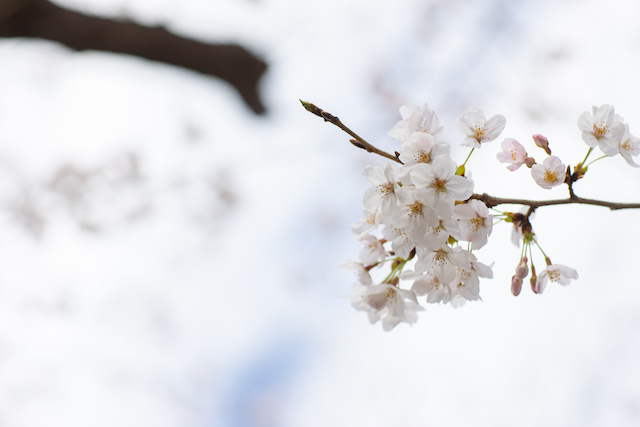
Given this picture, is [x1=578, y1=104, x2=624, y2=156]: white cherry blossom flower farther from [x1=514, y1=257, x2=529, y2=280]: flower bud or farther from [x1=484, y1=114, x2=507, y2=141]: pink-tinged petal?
[x1=514, y1=257, x2=529, y2=280]: flower bud

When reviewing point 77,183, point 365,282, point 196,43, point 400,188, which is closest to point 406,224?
point 400,188

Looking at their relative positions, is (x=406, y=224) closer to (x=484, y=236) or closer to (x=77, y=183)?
(x=484, y=236)

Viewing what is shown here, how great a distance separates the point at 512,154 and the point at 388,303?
396mm

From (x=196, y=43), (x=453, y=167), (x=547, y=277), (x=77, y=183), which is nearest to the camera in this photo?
(x=453, y=167)

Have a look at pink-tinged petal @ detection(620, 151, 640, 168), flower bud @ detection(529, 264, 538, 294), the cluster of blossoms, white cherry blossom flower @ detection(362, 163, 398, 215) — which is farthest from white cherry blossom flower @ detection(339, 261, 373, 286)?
pink-tinged petal @ detection(620, 151, 640, 168)

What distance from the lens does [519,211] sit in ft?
2.79

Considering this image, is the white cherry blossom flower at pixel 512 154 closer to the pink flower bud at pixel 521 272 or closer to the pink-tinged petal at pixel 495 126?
the pink-tinged petal at pixel 495 126

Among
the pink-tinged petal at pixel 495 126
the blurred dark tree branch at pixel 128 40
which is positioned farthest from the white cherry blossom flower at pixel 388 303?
the blurred dark tree branch at pixel 128 40

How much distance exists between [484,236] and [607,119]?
1.14ft

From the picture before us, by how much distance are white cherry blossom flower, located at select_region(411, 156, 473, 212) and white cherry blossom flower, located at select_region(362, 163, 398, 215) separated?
0.06 metres

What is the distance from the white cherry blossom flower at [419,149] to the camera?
0.71 m

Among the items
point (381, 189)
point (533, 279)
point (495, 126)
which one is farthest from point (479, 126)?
point (533, 279)

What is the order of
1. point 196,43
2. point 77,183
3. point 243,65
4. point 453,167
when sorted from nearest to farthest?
point 453,167, point 196,43, point 243,65, point 77,183

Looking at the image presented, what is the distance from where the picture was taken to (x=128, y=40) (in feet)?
4.77
